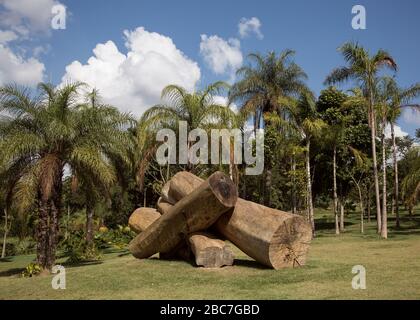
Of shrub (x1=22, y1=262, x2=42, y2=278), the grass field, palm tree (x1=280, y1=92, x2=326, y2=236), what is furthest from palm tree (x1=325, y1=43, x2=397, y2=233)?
shrub (x1=22, y1=262, x2=42, y2=278)

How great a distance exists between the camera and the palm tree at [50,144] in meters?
13.2

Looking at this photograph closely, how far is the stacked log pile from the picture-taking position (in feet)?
34.8

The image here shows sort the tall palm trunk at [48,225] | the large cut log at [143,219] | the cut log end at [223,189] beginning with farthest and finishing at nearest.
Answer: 1. the large cut log at [143,219]
2. the tall palm trunk at [48,225]
3. the cut log end at [223,189]

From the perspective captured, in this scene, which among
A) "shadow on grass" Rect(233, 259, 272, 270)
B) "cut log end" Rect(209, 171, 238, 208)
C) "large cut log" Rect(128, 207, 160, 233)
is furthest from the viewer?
"large cut log" Rect(128, 207, 160, 233)

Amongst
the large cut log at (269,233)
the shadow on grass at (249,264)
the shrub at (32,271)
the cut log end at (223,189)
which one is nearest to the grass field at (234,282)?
the shadow on grass at (249,264)

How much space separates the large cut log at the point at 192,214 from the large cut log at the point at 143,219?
243cm

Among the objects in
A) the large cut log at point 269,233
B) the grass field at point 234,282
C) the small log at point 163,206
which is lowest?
the grass field at point 234,282

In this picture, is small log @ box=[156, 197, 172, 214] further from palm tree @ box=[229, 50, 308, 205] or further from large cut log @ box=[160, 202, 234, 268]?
palm tree @ box=[229, 50, 308, 205]

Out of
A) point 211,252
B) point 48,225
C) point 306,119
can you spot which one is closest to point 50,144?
point 48,225

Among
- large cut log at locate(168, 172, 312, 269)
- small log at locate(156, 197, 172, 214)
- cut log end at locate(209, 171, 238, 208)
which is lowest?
large cut log at locate(168, 172, 312, 269)

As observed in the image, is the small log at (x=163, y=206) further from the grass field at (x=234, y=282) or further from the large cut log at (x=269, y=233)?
the large cut log at (x=269, y=233)

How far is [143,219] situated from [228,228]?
5.28 meters

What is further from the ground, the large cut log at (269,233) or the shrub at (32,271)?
the large cut log at (269,233)

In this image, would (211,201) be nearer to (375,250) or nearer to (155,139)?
(375,250)
